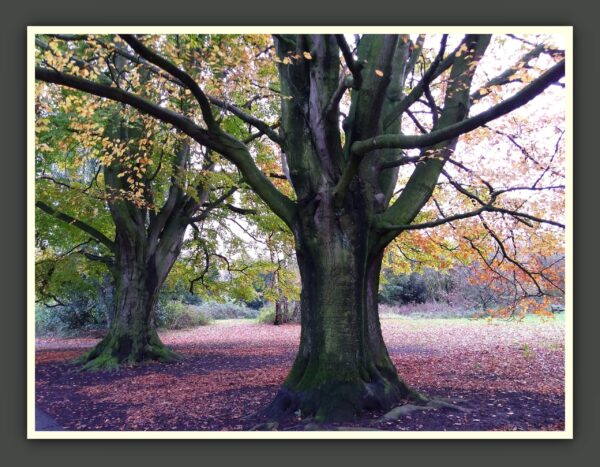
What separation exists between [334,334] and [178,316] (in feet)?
47.2

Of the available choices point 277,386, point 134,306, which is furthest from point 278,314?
point 277,386

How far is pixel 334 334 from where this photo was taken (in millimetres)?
4547

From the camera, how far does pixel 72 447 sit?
12.3 ft

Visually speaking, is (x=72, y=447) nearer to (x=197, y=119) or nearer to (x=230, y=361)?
(x=197, y=119)

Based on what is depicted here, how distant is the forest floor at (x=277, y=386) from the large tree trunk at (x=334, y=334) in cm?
21

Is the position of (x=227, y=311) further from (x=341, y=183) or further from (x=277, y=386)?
(x=341, y=183)

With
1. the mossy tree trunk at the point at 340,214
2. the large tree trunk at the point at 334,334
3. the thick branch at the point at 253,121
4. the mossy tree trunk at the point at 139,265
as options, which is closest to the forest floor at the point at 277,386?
the large tree trunk at the point at 334,334

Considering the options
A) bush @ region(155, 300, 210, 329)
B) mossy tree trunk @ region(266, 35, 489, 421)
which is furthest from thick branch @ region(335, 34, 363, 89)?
bush @ region(155, 300, 210, 329)

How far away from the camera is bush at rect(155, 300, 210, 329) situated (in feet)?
57.1

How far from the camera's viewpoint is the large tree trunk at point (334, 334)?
14.5ft

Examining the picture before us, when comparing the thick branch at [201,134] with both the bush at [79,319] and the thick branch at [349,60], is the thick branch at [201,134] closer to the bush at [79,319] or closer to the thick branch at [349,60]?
the thick branch at [349,60]

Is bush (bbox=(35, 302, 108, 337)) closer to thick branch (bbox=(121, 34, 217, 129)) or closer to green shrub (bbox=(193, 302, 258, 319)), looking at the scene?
green shrub (bbox=(193, 302, 258, 319))

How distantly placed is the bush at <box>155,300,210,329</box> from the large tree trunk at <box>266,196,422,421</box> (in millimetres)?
13495

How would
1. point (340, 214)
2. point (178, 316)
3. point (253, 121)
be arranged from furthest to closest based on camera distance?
1. point (178, 316)
2. point (253, 121)
3. point (340, 214)
